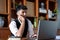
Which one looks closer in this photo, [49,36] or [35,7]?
[49,36]

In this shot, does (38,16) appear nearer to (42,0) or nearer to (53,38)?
(42,0)

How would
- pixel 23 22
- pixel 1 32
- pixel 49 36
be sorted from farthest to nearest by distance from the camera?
pixel 1 32, pixel 23 22, pixel 49 36

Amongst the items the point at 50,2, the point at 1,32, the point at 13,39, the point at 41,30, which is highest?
the point at 50,2

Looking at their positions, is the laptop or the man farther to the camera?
the man

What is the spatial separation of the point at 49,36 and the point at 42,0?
10.2ft

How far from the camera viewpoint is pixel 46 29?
1.91 m

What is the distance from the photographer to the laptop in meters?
1.83

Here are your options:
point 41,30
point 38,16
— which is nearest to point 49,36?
point 41,30

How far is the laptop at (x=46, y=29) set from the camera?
1.83 meters

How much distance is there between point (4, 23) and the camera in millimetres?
3898

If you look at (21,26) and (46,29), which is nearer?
(46,29)

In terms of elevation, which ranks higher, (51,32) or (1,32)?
(51,32)

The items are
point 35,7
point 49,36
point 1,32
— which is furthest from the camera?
point 35,7

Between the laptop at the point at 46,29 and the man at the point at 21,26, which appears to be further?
the man at the point at 21,26
